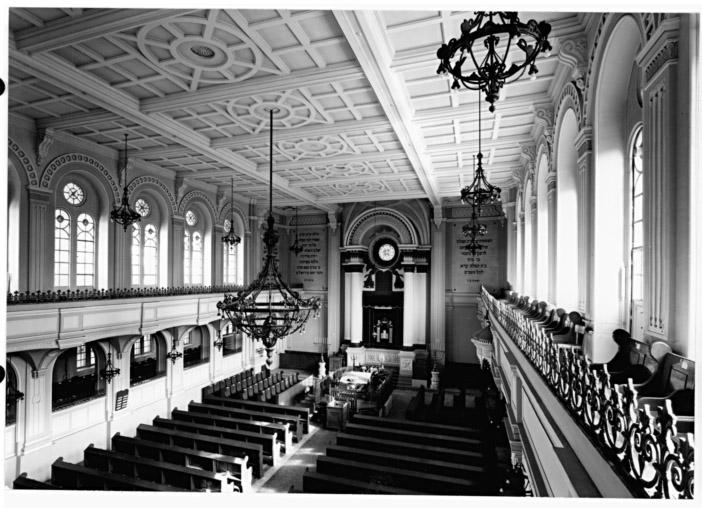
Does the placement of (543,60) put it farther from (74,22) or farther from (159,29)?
(74,22)

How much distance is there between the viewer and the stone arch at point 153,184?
12.0 metres

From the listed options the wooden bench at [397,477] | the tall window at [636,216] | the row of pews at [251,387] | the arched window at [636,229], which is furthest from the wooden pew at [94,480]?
the tall window at [636,216]

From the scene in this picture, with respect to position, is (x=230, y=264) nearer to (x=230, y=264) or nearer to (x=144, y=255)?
(x=230, y=264)

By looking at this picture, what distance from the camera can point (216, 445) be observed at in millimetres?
9898

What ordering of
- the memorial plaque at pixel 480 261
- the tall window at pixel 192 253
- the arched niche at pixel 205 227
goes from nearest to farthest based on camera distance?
1. the tall window at pixel 192 253
2. the arched niche at pixel 205 227
3. the memorial plaque at pixel 480 261

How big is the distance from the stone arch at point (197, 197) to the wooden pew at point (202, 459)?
741 cm

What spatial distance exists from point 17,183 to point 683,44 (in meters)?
11.5

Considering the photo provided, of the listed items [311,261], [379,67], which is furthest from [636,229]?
[311,261]

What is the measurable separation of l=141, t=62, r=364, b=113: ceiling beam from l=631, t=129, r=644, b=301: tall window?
13.2ft

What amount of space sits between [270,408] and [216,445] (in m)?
3.19

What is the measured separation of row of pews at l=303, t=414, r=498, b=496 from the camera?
7.50 m

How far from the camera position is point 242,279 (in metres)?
17.6

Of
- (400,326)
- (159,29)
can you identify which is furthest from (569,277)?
(400,326)

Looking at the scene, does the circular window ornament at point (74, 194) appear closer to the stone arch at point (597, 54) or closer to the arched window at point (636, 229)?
the stone arch at point (597, 54)
